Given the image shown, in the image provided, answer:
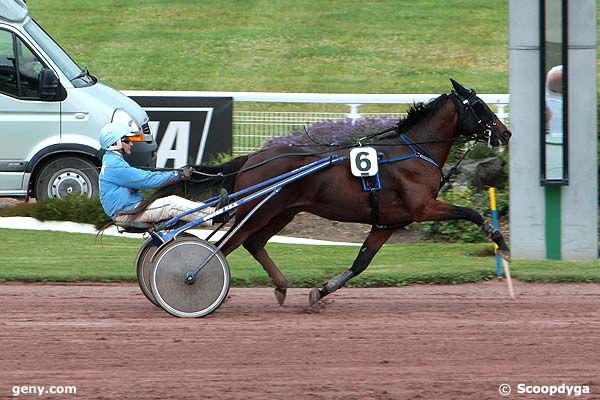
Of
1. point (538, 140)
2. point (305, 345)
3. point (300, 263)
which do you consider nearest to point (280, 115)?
point (300, 263)

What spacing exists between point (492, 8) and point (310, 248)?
14.5 metres

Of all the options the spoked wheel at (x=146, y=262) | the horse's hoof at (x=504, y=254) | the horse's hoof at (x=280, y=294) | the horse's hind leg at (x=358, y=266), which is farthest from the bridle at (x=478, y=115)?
the spoked wheel at (x=146, y=262)

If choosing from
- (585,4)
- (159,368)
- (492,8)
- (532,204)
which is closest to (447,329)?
(159,368)

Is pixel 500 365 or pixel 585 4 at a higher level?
pixel 585 4

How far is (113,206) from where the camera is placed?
340 inches

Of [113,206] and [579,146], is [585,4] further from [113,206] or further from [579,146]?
[113,206]

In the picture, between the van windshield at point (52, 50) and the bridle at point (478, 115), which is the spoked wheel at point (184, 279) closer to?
the bridle at point (478, 115)

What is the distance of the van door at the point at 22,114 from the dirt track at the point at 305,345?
4225 mm

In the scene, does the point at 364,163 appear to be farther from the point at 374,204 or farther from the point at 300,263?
the point at 300,263

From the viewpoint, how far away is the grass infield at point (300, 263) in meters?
10.4

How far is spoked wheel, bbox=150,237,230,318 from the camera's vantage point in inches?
336

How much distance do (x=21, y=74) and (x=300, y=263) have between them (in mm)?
4482

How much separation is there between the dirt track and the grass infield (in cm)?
54

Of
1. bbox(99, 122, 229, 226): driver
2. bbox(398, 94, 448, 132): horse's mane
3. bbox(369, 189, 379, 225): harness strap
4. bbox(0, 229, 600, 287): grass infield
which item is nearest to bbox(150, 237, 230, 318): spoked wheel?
bbox(99, 122, 229, 226): driver
